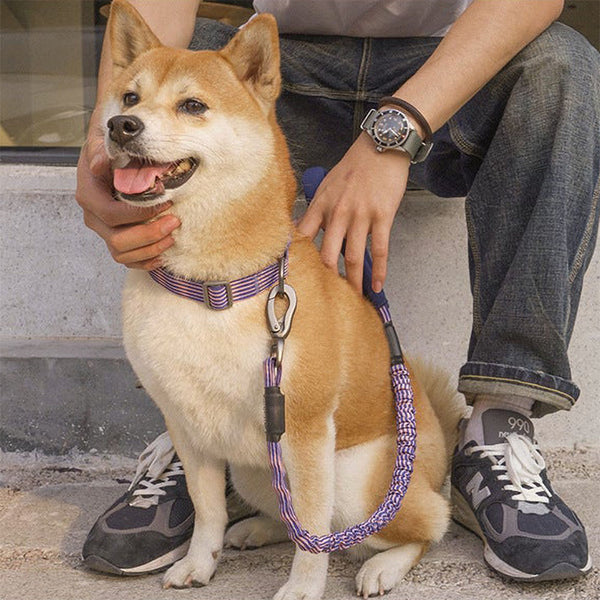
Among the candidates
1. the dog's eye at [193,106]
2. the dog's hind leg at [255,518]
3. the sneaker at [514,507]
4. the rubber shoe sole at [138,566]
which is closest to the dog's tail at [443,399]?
the sneaker at [514,507]

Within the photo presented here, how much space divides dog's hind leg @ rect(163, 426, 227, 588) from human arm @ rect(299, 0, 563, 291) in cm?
42

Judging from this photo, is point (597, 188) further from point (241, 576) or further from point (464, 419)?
point (241, 576)

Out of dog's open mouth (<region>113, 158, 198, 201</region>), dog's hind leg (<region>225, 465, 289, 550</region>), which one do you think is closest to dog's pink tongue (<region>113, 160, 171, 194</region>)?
dog's open mouth (<region>113, 158, 198, 201</region>)

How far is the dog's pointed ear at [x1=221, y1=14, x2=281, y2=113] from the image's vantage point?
1.50 meters

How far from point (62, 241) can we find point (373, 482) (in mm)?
1209

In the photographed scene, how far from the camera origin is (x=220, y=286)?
143 centimetres

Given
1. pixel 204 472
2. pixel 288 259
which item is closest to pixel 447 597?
pixel 204 472

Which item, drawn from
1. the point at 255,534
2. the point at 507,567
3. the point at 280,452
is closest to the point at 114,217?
the point at 280,452

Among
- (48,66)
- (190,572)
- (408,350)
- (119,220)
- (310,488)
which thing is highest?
(119,220)

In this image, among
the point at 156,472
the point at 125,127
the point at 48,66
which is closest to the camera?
the point at 125,127

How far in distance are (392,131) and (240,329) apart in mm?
446

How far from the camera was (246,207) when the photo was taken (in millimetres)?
1464

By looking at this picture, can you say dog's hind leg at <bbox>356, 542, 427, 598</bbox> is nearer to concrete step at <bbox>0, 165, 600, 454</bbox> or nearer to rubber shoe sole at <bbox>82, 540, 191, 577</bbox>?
rubber shoe sole at <bbox>82, 540, 191, 577</bbox>

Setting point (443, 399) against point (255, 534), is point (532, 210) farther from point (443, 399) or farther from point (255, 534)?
point (255, 534)
